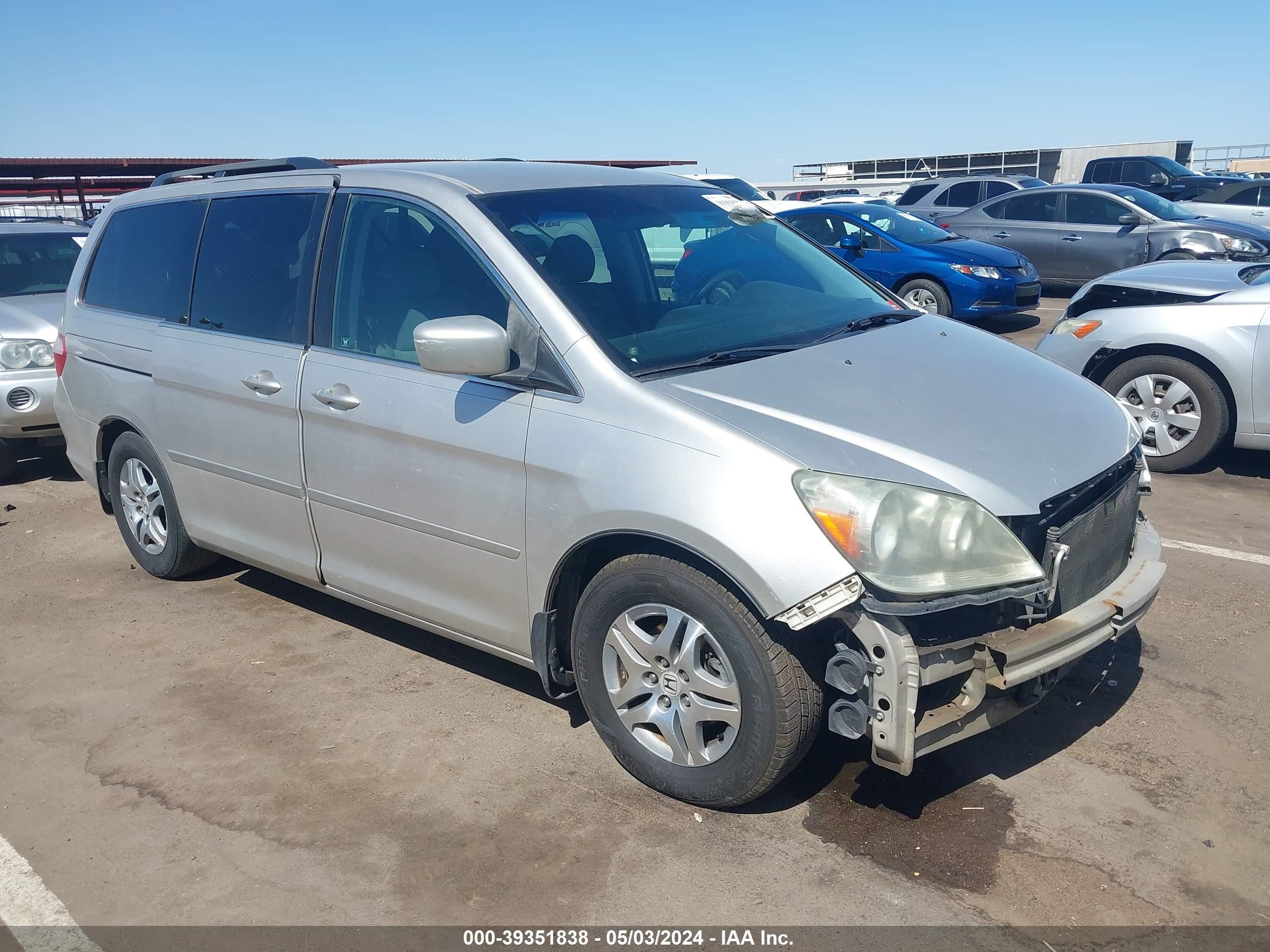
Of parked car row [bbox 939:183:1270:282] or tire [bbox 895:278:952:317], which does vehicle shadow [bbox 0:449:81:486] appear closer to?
tire [bbox 895:278:952:317]

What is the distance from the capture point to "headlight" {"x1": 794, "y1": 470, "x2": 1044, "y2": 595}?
8.75 feet

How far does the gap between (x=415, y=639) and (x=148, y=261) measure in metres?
2.23

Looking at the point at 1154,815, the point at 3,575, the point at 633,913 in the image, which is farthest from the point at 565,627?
the point at 3,575

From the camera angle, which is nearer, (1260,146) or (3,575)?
(3,575)

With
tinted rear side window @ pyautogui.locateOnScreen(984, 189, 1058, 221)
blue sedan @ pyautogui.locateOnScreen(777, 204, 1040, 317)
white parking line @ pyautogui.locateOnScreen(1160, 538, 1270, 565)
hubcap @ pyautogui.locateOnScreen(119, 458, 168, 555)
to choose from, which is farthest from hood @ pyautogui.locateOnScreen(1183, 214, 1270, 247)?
hubcap @ pyautogui.locateOnScreen(119, 458, 168, 555)

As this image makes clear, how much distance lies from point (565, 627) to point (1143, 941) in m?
1.81

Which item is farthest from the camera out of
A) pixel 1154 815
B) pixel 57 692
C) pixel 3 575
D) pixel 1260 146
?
pixel 1260 146

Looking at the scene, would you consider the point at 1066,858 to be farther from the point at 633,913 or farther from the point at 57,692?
the point at 57,692

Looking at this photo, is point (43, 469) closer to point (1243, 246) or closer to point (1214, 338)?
point (1214, 338)

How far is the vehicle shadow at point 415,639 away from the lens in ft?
13.1

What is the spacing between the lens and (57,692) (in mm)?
4148

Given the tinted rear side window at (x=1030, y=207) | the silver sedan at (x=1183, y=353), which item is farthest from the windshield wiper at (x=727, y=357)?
the tinted rear side window at (x=1030, y=207)

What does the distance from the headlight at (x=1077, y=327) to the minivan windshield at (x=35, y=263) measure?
750 cm

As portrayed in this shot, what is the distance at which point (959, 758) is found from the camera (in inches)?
135
